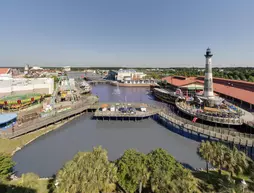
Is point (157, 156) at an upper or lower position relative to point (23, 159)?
upper

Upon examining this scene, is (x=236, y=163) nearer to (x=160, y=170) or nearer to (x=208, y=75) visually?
(x=160, y=170)

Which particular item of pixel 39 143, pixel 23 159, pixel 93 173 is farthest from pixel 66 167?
pixel 39 143

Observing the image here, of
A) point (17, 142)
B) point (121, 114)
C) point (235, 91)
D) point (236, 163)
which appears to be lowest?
point (17, 142)

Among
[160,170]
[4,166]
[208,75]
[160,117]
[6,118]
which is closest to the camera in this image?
[160,170]

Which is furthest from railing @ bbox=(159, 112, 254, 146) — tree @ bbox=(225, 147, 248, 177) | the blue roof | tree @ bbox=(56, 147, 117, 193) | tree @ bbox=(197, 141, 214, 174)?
the blue roof

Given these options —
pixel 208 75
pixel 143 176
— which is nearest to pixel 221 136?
pixel 143 176

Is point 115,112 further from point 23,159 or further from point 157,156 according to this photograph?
point 157,156
